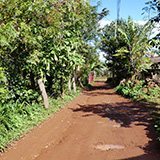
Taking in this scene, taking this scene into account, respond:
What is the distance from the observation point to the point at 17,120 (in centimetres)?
560

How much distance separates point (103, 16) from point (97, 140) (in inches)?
557

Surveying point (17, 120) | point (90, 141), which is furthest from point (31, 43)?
point (90, 141)

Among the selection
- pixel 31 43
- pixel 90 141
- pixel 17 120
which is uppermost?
pixel 31 43

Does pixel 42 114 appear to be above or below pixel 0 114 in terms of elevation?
below

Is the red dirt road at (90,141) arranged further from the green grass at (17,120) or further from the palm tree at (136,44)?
the palm tree at (136,44)

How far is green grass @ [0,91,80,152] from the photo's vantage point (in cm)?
472

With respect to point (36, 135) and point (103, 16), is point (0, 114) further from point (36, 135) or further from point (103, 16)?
point (103, 16)

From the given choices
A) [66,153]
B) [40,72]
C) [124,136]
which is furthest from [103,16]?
[66,153]

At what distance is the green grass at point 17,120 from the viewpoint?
472 cm

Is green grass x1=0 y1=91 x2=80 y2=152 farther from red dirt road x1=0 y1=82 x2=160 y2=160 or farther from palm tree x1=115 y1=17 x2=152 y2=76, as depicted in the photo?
palm tree x1=115 y1=17 x2=152 y2=76

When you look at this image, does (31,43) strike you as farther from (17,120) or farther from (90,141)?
(90,141)

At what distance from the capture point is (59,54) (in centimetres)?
746

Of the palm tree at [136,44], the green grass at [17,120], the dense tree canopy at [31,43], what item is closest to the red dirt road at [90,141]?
the green grass at [17,120]

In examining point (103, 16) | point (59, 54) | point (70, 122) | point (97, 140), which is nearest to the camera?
point (97, 140)
